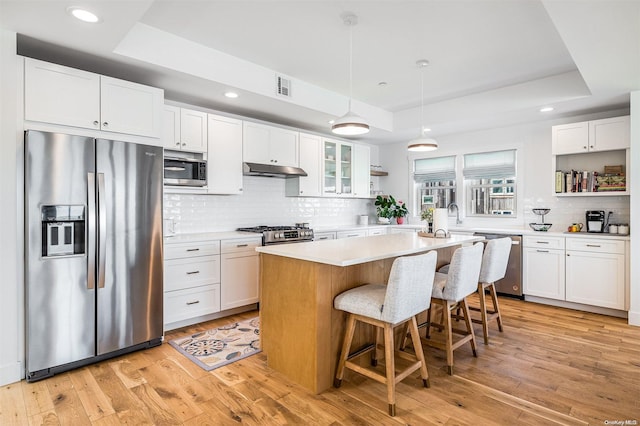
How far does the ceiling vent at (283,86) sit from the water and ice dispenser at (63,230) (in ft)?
7.55

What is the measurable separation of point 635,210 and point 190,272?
477 centimetres

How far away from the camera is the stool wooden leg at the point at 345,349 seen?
2406 mm

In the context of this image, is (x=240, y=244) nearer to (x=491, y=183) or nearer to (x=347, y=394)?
(x=347, y=394)

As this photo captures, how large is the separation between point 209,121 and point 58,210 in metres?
1.91

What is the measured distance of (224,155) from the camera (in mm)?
4227

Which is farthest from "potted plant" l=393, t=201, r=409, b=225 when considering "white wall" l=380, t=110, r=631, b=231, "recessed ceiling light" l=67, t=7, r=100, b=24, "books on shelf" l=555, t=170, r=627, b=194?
"recessed ceiling light" l=67, t=7, r=100, b=24

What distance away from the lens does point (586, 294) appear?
4211 mm

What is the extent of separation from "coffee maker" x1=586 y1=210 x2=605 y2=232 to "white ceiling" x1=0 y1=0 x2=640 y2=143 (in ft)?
4.30

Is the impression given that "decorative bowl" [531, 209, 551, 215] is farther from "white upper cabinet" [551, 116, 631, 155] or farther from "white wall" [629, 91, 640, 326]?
"white wall" [629, 91, 640, 326]

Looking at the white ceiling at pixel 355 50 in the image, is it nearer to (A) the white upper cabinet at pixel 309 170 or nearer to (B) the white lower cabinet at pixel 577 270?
(A) the white upper cabinet at pixel 309 170

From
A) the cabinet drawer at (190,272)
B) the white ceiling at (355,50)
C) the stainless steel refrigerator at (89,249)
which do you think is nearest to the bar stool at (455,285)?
the white ceiling at (355,50)

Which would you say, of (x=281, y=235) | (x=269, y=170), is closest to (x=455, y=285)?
(x=281, y=235)

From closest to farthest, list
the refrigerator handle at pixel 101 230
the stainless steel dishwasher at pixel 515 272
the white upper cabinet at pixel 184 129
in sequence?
the refrigerator handle at pixel 101 230 → the white upper cabinet at pixel 184 129 → the stainless steel dishwasher at pixel 515 272

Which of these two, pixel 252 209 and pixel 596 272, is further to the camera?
pixel 252 209
